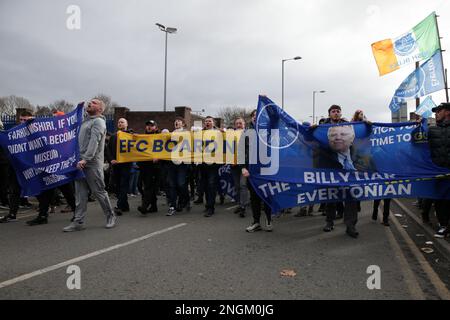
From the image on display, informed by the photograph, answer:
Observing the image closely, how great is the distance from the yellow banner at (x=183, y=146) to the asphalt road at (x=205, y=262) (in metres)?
1.75

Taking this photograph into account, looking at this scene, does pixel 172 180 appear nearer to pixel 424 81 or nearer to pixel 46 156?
pixel 46 156

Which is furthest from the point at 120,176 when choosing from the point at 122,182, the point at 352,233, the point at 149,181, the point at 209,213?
the point at 352,233

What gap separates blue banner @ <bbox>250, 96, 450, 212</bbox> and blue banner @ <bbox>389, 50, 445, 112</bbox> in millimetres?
6549

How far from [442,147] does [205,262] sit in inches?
161

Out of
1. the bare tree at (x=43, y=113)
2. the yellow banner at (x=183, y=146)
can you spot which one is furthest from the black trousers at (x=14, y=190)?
the bare tree at (x=43, y=113)

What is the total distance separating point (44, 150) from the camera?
6902 millimetres

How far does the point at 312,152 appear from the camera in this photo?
19.4ft

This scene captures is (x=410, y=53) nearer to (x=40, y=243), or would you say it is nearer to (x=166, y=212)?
(x=166, y=212)

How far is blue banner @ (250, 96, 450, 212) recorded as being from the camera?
216 inches

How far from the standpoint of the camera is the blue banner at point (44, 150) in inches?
263
